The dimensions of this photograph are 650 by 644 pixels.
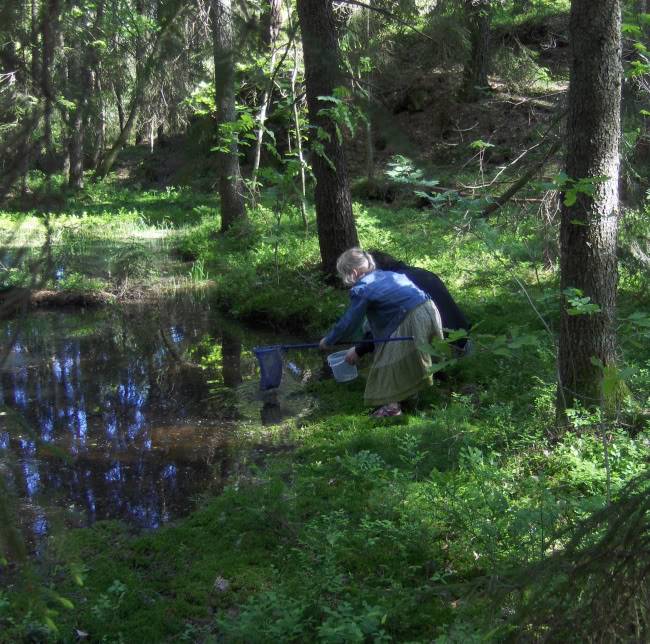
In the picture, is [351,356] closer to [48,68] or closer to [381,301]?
[381,301]

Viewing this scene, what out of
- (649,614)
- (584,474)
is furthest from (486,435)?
(649,614)

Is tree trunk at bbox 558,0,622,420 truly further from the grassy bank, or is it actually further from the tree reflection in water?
the tree reflection in water

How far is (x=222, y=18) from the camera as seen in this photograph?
287 cm

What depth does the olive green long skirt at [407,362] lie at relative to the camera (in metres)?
6.45

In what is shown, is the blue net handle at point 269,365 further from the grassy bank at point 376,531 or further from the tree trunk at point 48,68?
the tree trunk at point 48,68

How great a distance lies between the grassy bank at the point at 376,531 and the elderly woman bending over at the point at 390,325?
27 cm

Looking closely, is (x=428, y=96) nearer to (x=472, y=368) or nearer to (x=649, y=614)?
(x=472, y=368)

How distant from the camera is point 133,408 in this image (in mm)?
7320

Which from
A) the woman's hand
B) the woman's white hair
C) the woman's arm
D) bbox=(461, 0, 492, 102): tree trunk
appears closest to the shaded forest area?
the woman's hand

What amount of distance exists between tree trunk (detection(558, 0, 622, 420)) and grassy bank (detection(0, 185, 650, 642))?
1.04ft

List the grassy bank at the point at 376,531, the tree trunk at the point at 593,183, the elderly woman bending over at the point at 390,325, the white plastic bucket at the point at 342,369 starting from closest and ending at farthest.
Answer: the grassy bank at the point at 376,531, the tree trunk at the point at 593,183, the elderly woman bending over at the point at 390,325, the white plastic bucket at the point at 342,369

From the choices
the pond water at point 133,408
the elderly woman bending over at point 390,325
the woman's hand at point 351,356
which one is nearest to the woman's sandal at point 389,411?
the elderly woman bending over at point 390,325

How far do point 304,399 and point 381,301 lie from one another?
1.37m

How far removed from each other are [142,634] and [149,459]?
2514mm
